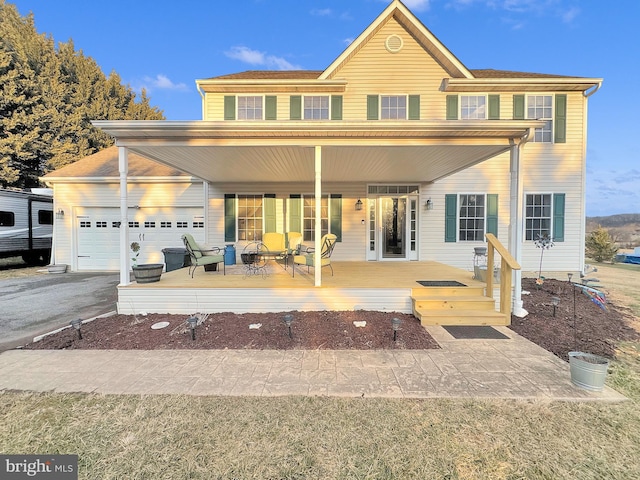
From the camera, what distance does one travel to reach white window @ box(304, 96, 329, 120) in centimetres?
886

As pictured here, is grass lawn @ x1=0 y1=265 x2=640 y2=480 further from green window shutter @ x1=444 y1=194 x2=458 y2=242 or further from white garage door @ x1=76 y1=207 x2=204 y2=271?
white garage door @ x1=76 y1=207 x2=204 y2=271

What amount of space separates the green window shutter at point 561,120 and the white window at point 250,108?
8.90m

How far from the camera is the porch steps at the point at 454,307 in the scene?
446 centimetres

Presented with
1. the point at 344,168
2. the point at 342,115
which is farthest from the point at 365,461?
the point at 342,115

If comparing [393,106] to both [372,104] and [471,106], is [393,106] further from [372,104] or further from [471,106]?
[471,106]

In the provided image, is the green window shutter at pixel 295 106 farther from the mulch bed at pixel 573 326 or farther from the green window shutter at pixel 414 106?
the mulch bed at pixel 573 326

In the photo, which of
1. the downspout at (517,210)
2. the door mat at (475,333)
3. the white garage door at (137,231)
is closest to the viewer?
the door mat at (475,333)

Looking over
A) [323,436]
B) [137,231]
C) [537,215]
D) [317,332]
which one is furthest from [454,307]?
[137,231]

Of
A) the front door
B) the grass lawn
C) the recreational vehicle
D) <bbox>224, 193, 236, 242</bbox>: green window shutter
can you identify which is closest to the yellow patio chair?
<bbox>224, 193, 236, 242</bbox>: green window shutter

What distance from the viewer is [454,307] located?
470 centimetres

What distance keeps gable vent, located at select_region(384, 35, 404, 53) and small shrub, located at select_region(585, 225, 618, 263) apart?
657 inches

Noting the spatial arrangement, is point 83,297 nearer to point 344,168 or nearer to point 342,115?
point 344,168

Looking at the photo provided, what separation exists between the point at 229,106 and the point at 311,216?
4.22 m

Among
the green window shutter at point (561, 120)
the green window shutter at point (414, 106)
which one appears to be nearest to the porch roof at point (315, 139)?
the green window shutter at point (414, 106)
